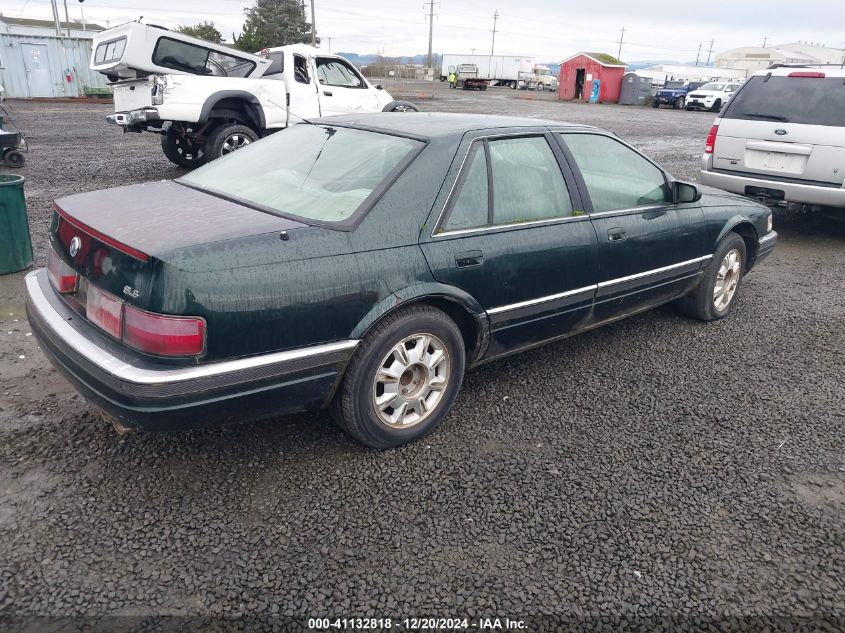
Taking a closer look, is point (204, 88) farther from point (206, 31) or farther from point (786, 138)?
point (206, 31)

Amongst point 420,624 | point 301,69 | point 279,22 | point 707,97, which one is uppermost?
point 279,22

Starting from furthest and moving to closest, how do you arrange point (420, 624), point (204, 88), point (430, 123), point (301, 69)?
1. point (301, 69)
2. point (204, 88)
3. point (430, 123)
4. point (420, 624)

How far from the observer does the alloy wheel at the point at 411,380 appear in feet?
9.98

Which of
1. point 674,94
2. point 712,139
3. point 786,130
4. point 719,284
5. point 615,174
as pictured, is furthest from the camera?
point 674,94

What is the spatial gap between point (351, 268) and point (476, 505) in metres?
1.16

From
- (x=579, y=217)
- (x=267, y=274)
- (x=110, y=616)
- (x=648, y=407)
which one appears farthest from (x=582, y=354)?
(x=110, y=616)

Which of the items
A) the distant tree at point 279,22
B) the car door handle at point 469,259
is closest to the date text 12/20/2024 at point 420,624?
the car door handle at point 469,259

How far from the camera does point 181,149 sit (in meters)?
11.1

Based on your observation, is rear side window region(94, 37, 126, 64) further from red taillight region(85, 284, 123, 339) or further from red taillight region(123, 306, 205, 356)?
red taillight region(123, 306, 205, 356)

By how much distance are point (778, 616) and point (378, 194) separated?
2.31 meters

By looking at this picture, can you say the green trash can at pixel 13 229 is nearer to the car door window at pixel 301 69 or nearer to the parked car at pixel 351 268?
the parked car at pixel 351 268

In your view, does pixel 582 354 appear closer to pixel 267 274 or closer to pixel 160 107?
pixel 267 274

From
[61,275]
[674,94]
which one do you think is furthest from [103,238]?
[674,94]

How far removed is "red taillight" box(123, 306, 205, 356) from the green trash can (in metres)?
3.49
